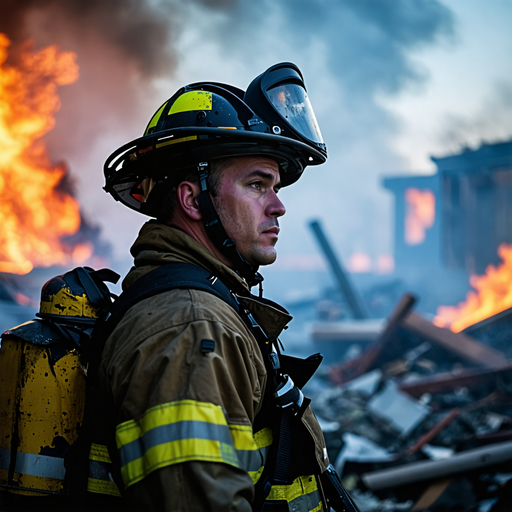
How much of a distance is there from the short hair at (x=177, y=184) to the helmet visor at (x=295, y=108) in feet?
1.23

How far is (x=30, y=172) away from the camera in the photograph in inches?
313

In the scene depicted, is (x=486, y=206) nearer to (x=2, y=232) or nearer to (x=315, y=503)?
(x=2, y=232)

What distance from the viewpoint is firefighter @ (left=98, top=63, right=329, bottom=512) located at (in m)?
1.11

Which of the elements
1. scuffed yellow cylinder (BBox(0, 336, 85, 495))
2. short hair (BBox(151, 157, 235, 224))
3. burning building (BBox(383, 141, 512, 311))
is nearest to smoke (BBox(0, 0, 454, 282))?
burning building (BBox(383, 141, 512, 311))

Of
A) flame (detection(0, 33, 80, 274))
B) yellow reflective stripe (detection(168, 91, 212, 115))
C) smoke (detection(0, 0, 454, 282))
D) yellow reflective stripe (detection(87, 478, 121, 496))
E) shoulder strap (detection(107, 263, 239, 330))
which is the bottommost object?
yellow reflective stripe (detection(87, 478, 121, 496))

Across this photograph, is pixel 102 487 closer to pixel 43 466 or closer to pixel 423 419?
pixel 43 466

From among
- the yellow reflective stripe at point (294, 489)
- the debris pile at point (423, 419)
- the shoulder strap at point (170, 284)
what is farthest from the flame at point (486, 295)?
the shoulder strap at point (170, 284)

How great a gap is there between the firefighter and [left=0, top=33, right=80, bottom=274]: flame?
20.3 ft

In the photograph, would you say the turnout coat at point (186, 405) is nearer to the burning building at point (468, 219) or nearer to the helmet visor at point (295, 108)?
the helmet visor at point (295, 108)

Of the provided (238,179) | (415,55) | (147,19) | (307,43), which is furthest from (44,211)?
(415,55)

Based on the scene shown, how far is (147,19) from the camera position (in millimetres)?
9703

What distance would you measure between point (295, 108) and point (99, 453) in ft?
5.31

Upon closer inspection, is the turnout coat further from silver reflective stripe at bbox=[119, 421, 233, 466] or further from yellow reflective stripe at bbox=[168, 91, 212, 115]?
yellow reflective stripe at bbox=[168, 91, 212, 115]

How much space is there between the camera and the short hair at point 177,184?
6.07ft
